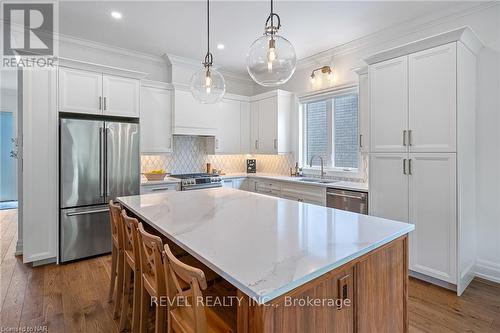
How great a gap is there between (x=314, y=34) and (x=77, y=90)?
3.14 metres

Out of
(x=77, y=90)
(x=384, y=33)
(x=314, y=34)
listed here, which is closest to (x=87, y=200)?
(x=77, y=90)

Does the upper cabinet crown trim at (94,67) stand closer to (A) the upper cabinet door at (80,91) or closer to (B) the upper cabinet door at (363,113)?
(A) the upper cabinet door at (80,91)

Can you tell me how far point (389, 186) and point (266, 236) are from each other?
211 centimetres

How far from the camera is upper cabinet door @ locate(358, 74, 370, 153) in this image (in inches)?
130

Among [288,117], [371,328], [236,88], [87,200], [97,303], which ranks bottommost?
[97,303]

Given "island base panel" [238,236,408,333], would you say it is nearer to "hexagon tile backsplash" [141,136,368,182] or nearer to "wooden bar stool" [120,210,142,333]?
"wooden bar stool" [120,210,142,333]

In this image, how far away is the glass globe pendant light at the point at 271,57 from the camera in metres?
1.75

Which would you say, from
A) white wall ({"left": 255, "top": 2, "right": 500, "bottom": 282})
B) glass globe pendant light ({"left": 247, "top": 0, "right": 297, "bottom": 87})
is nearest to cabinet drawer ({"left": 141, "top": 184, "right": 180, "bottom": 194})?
glass globe pendant light ({"left": 247, "top": 0, "right": 297, "bottom": 87})

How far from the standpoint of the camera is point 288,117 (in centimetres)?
481

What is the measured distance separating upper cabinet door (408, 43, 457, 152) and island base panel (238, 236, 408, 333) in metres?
1.48

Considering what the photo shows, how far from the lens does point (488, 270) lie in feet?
9.09

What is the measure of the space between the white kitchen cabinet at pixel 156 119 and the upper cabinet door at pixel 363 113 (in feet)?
9.45

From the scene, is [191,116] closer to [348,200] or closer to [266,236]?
[348,200]

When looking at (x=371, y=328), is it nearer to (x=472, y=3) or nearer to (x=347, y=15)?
(x=347, y=15)
